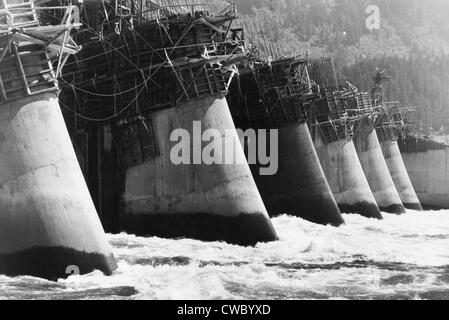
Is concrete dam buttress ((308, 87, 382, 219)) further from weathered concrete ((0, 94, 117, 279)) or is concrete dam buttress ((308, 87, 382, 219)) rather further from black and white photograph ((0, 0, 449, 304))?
weathered concrete ((0, 94, 117, 279))

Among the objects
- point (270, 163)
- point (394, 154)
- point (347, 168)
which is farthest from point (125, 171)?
point (394, 154)

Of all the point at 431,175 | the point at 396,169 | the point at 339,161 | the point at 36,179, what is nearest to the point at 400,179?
the point at 396,169

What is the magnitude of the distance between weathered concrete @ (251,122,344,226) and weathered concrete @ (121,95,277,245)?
12.0 metres

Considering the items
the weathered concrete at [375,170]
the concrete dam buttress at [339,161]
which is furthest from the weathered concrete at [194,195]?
the weathered concrete at [375,170]

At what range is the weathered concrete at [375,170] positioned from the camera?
6369 cm

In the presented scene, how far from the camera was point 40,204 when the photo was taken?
20656 millimetres

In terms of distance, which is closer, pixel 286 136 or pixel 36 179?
pixel 36 179

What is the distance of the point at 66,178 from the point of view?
21.4 metres

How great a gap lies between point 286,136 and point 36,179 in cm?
2736

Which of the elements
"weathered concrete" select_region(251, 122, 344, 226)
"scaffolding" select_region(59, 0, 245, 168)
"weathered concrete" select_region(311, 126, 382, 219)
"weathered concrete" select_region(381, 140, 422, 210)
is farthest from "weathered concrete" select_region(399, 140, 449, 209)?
"scaffolding" select_region(59, 0, 245, 168)

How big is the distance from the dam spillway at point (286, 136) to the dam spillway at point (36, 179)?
81.8 ft

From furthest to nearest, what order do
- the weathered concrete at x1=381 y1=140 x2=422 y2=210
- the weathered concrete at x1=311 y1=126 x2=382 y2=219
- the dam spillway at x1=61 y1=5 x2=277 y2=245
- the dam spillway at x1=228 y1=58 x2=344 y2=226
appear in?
the weathered concrete at x1=381 y1=140 x2=422 y2=210, the weathered concrete at x1=311 y1=126 x2=382 y2=219, the dam spillway at x1=228 y1=58 x2=344 y2=226, the dam spillway at x1=61 y1=5 x2=277 y2=245

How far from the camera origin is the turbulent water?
18453 mm

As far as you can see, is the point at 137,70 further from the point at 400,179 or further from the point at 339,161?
the point at 400,179
